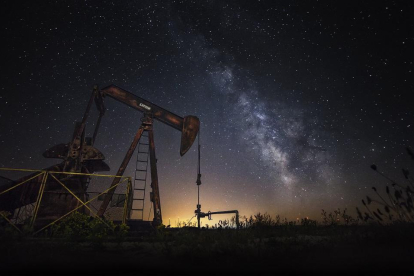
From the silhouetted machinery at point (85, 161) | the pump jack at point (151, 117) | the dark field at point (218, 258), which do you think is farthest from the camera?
the pump jack at point (151, 117)

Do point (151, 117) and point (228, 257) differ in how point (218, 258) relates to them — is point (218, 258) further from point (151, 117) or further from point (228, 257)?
point (151, 117)

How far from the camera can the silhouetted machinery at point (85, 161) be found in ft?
26.5

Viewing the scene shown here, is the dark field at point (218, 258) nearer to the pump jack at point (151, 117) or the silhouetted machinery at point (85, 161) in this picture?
the silhouetted machinery at point (85, 161)

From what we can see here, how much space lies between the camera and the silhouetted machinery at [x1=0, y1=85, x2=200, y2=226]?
8.08 metres

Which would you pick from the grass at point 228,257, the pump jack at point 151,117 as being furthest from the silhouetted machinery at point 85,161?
the grass at point 228,257

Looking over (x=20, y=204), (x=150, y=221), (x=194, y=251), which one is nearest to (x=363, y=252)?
(x=194, y=251)

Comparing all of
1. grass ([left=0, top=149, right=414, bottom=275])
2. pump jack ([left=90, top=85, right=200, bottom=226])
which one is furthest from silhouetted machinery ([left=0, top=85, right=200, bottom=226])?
grass ([left=0, top=149, right=414, bottom=275])

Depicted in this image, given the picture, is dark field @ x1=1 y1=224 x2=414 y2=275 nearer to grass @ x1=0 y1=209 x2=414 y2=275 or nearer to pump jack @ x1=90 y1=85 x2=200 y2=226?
grass @ x1=0 y1=209 x2=414 y2=275

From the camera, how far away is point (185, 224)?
8.59 m

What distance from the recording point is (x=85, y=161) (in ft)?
32.4

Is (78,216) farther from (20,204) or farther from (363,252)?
(363,252)

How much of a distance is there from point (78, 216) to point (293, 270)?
5752 mm

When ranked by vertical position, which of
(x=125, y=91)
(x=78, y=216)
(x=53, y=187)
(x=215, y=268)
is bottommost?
(x=215, y=268)

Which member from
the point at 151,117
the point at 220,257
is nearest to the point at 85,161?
the point at 151,117
